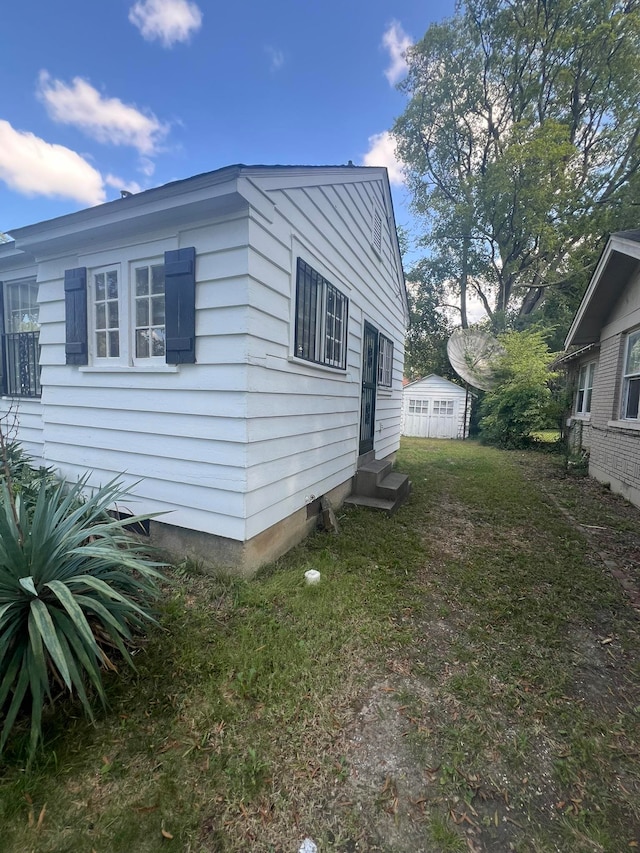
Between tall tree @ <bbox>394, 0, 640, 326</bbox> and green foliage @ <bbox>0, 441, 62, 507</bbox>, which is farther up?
tall tree @ <bbox>394, 0, 640, 326</bbox>

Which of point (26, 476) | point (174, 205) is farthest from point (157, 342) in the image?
point (26, 476)

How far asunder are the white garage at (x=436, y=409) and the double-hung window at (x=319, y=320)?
38.9 ft

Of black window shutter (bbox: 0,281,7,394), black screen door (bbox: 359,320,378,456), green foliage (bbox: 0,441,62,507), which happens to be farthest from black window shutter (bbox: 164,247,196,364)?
black window shutter (bbox: 0,281,7,394)

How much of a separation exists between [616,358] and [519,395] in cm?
622

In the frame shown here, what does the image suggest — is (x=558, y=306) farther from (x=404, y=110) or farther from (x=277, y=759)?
(x=277, y=759)

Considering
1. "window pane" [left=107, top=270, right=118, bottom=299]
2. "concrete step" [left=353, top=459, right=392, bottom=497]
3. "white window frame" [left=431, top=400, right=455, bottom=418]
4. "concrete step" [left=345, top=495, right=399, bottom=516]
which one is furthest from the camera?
"white window frame" [left=431, top=400, right=455, bottom=418]

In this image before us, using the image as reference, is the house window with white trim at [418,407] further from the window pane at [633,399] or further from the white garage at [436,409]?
the window pane at [633,399]

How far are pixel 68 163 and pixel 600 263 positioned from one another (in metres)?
17.7

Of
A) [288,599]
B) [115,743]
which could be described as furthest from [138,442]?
[115,743]

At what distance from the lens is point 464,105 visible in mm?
18406

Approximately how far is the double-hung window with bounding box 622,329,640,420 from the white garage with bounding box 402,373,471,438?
975cm

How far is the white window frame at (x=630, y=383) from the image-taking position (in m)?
6.02

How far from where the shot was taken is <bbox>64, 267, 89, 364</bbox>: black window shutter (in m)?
3.70

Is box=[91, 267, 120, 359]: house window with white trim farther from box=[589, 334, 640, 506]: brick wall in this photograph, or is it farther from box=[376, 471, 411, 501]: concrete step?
box=[589, 334, 640, 506]: brick wall
